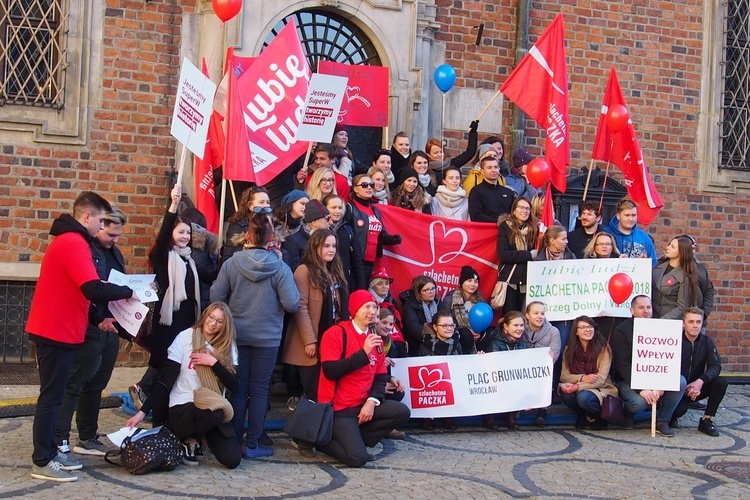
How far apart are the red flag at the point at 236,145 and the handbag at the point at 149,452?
2.59 m

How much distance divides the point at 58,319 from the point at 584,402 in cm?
487

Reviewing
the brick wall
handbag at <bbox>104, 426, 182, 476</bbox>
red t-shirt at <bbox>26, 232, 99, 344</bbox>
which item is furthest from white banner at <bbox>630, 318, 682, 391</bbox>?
red t-shirt at <bbox>26, 232, 99, 344</bbox>

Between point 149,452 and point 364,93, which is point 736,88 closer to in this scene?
point 364,93

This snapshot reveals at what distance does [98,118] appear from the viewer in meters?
10.8

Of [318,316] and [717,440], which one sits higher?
[318,316]

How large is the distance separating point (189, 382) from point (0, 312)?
4112mm

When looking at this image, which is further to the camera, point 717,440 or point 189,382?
point 717,440

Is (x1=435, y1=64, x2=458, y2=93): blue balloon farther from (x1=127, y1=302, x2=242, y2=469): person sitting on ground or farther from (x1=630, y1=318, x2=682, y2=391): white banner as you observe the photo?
(x1=127, y1=302, x2=242, y2=469): person sitting on ground

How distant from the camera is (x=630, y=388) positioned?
31.2 feet

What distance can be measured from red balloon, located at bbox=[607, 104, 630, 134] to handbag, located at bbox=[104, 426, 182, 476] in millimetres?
6101

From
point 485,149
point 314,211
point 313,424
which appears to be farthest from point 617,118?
point 313,424

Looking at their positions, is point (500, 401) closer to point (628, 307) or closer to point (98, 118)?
point (628, 307)

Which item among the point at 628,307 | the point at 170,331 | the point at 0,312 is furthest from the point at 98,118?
the point at 628,307

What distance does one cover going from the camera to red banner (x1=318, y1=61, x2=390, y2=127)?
1125 cm
